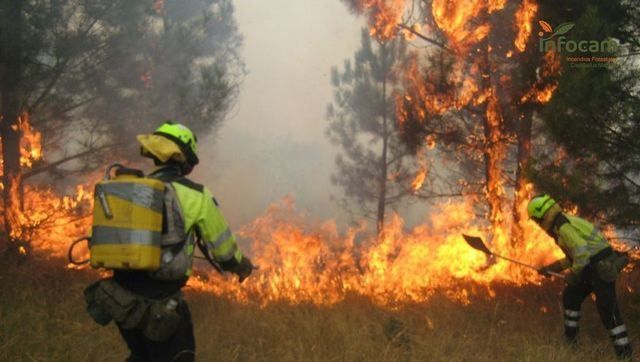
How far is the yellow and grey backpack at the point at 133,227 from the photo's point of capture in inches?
108

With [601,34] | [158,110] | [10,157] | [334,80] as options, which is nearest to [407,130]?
[601,34]

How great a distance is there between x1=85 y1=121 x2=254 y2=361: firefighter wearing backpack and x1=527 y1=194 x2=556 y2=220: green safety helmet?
→ 3.38 m

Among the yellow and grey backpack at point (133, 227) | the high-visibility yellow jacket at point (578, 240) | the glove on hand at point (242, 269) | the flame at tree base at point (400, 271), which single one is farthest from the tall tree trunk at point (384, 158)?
the yellow and grey backpack at point (133, 227)

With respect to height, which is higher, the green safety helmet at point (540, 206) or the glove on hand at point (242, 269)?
the green safety helmet at point (540, 206)

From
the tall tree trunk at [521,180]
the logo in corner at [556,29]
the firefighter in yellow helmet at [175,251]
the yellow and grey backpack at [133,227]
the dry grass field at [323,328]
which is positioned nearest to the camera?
the yellow and grey backpack at [133,227]

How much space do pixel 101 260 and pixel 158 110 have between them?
853 cm

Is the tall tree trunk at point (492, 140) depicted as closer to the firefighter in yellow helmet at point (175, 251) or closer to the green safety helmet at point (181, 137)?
the firefighter in yellow helmet at point (175, 251)

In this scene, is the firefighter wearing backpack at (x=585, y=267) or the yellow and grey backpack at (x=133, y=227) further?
the firefighter wearing backpack at (x=585, y=267)

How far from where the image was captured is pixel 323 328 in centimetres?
557

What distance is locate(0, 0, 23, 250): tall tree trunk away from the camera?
7.14m

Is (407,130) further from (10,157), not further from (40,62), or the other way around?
(10,157)

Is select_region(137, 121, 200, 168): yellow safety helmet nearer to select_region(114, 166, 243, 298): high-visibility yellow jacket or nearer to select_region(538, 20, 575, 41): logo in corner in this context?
select_region(114, 166, 243, 298): high-visibility yellow jacket

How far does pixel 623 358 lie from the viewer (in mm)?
4875

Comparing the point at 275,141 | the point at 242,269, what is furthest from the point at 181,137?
the point at 275,141
